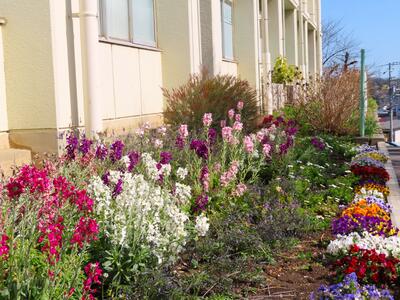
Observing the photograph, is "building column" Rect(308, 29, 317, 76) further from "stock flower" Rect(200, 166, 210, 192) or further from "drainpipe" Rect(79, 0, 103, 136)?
"stock flower" Rect(200, 166, 210, 192)

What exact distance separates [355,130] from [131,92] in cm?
684

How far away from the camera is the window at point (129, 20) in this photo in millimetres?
8695

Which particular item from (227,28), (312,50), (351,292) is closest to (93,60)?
(351,292)

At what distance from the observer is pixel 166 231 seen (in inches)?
152

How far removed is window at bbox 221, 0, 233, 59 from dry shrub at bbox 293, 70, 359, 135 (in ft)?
7.91

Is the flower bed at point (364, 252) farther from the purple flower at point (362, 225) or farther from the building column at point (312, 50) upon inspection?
the building column at point (312, 50)

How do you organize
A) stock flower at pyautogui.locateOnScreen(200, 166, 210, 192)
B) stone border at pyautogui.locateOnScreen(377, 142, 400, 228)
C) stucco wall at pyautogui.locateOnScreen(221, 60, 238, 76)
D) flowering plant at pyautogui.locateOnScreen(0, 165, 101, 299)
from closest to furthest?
flowering plant at pyautogui.locateOnScreen(0, 165, 101, 299), stock flower at pyautogui.locateOnScreen(200, 166, 210, 192), stone border at pyautogui.locateOnScreen(377, 142, 400, 228), stucco wall at pyautogui.locateOnScreen(221, 60, 238, 76)

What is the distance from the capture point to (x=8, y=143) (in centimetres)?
673

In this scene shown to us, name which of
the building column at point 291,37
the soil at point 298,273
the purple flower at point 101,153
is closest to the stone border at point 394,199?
the soil at point 298,273

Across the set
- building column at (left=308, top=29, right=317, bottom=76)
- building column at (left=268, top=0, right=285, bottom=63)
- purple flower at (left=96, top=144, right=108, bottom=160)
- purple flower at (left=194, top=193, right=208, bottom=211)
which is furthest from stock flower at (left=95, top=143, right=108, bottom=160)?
building column at (left=308, top=29, right=317, bottom=76)

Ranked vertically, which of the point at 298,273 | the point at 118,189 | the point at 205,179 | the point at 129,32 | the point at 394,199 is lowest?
the point at 298,273

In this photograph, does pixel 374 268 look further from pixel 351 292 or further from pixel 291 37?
pixel 291 37

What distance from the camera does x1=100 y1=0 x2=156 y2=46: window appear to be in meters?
8.70

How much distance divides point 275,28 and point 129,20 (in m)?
12.8
